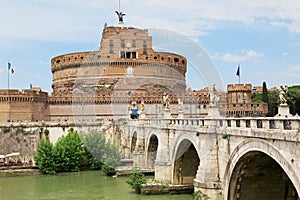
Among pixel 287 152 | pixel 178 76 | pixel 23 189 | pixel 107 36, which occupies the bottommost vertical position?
pixel 23 189

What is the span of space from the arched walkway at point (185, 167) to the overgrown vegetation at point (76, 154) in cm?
710

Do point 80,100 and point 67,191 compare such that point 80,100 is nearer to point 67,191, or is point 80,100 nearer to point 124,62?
point 124,62

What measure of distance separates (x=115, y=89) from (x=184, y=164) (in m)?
25.4

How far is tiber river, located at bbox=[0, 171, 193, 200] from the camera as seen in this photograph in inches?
685

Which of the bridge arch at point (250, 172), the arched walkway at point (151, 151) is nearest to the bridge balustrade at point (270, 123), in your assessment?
the bridge arch at point (250, 172)

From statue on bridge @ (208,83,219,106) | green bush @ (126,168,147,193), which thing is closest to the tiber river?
green bush @ (126,168,147,193)

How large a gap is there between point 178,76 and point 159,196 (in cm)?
2940

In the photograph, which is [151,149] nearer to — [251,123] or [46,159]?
[46,159]

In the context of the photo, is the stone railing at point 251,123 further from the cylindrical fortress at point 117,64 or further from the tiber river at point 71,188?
the cylindrical fortress at point 117,64

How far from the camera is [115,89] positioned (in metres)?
41.8

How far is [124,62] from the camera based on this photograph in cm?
4197

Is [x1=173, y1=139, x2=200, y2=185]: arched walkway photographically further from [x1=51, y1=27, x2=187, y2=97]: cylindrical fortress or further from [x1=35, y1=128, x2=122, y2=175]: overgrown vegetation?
[x1=51, y1=27, x2=187, y2=97]: cylindrical fortress

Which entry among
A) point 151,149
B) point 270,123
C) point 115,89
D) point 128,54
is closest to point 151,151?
point 151,149

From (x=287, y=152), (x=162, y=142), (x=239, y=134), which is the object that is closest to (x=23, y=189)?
(x=162, y=142)
